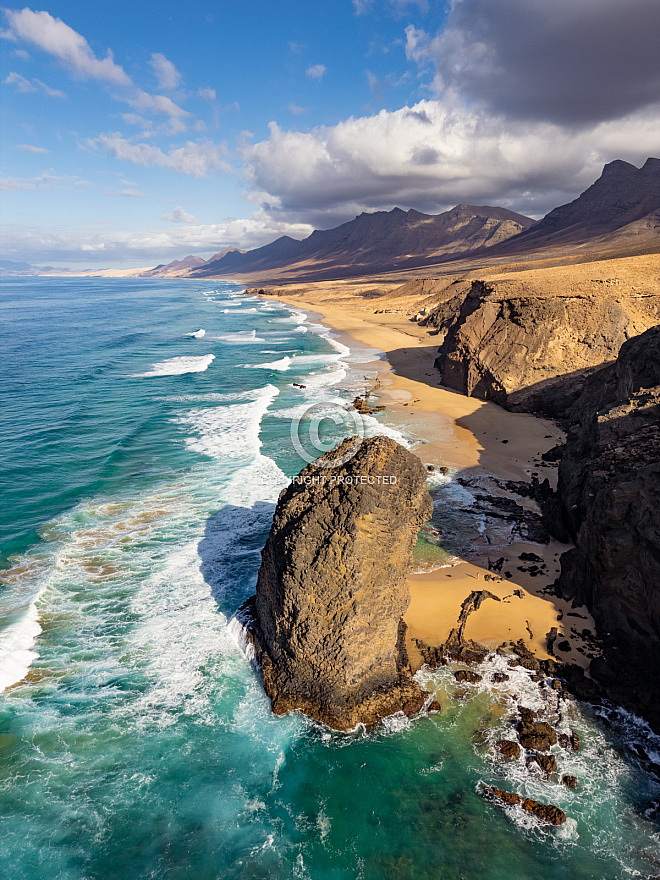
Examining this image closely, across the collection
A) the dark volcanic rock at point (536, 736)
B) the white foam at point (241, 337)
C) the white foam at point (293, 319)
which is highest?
the white foam at point (293, 319)

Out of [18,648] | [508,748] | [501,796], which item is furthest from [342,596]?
[18,648]

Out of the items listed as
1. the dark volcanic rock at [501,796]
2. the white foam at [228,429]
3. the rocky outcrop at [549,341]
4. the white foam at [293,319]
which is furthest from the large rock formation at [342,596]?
the white foam at [293,319]

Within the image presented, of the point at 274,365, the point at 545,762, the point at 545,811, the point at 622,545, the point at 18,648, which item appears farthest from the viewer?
the point at 274,365

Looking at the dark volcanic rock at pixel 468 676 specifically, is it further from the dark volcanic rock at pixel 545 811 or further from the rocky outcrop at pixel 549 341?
the rocky outcrop at pixel 549 341

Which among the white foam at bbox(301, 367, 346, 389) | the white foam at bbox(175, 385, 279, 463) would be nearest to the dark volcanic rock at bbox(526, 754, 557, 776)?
the white foam at bbox(175, 385, 279, 463)

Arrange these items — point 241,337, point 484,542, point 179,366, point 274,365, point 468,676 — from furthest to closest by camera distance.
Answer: point 241,337, point 179,366, point 274,365, point 484,542, point 468,676

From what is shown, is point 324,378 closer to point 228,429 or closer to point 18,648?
A: point 228,429

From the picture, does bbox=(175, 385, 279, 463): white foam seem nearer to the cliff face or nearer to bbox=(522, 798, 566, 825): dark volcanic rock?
the cliff face
